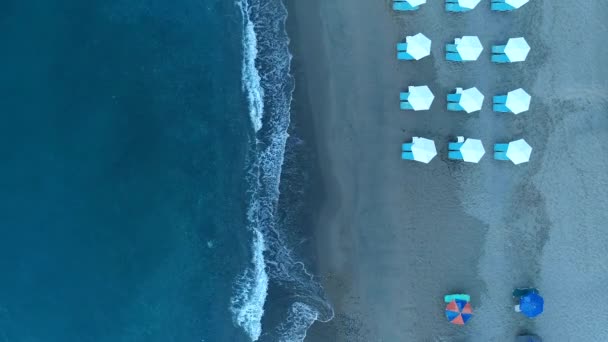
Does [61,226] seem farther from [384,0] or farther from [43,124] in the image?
[384,0]

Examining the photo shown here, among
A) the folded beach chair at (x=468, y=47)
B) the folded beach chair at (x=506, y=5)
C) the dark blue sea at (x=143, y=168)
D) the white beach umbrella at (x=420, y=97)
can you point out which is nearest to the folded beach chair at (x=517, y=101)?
the folded beach chair at (x=468, y=47)

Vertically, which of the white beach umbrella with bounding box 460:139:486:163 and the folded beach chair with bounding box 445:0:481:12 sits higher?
the folded beach chair with bounding box 445:0:481:12

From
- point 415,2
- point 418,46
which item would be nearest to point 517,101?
point 418,46

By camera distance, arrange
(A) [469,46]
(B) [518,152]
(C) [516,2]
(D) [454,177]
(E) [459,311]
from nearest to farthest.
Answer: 1. (C) [516,2]
2. (A) [469,46]
3. (B) [518,152]
4. (E) [459,311]
5. (D) [454,177]

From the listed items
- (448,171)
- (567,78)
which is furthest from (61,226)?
(567,78)

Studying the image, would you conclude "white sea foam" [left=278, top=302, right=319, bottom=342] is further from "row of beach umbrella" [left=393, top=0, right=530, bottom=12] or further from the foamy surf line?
"row of beach umbrella" [left=393, top=0, right=530, bottom=12]

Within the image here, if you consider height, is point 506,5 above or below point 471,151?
above

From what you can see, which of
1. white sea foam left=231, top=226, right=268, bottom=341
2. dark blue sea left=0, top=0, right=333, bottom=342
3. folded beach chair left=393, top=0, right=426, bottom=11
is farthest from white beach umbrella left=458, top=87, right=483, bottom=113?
white sea foam left=231, top=226, right=268, bottom=341

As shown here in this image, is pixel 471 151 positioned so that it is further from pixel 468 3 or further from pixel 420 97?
pixel 468 3
